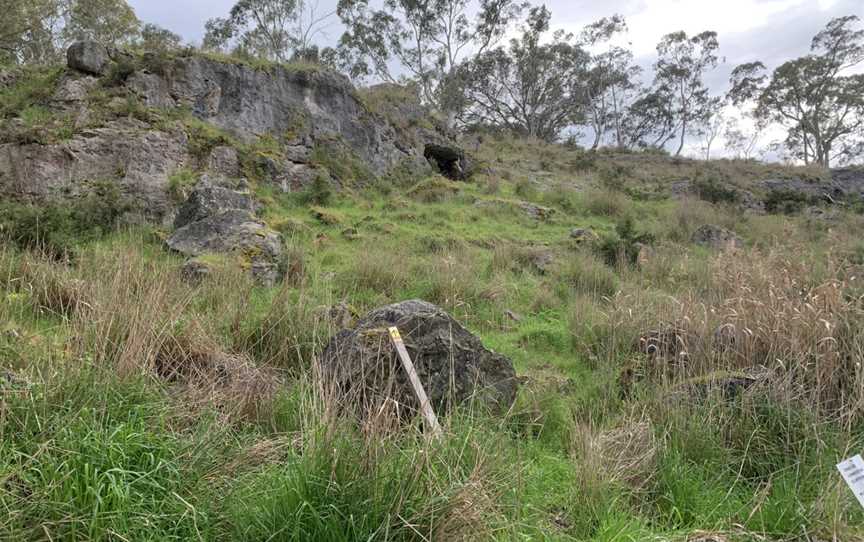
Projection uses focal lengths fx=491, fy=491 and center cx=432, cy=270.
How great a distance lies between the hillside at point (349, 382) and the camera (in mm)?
1997

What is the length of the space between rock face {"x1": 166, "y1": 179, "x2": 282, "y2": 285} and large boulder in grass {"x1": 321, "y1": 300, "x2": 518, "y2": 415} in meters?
3.10

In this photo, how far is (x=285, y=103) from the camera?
1458 cm

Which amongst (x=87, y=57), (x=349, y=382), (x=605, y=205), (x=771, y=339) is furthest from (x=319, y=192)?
(x=771, y=339)

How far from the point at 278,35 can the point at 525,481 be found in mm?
31840

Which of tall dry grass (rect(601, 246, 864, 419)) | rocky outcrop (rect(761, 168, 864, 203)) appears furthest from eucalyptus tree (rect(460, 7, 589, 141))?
tall dry grass (rect(601, 246, 864, 419))

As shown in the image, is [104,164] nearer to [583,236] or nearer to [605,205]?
[583,236]

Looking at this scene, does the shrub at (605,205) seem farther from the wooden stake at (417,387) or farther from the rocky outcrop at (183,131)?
the wooden stake at (417,387)

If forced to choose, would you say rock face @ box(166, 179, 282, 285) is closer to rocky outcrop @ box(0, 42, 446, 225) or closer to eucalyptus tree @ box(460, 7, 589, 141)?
rocky outcrop @ box(0, 42, 446, 225)

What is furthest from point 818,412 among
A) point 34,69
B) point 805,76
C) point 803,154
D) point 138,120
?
point 803,154

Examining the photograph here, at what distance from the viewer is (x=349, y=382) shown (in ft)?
11.5

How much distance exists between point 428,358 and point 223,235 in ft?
16.0

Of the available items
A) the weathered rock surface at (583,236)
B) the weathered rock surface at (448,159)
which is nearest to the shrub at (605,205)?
the weathered rock surface at (583,236)

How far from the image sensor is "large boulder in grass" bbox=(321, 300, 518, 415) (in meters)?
3.47

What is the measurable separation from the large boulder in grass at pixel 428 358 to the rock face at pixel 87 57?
36.9 feet
